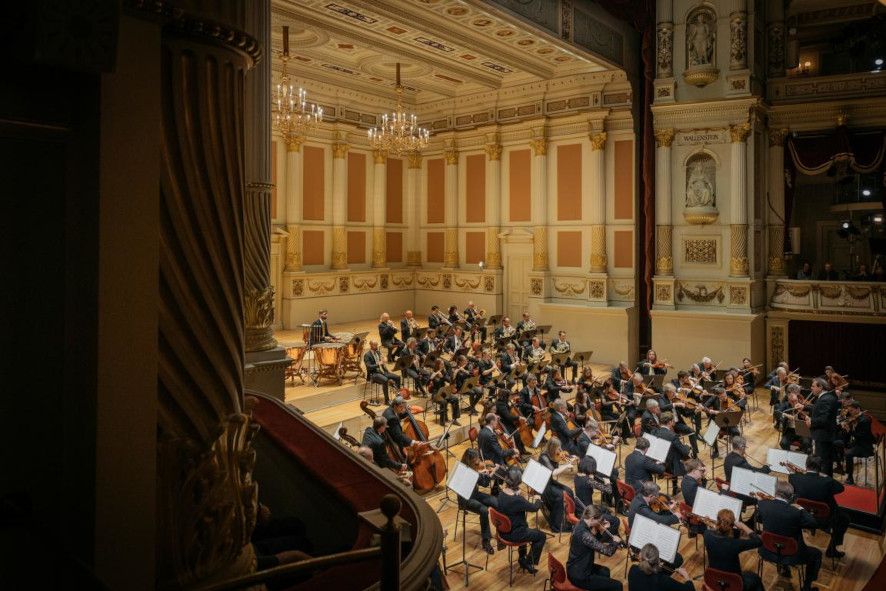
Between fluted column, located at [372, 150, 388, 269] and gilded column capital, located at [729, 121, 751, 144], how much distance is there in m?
10.2

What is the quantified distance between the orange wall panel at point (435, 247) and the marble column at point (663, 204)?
24.3ft

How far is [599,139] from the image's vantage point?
16938 millimetres

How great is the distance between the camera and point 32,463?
1.98 m

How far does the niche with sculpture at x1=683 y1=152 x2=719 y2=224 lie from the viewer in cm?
1495

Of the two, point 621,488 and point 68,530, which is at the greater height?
point 68,530

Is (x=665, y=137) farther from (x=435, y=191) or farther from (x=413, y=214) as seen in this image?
(x=413, y=214)

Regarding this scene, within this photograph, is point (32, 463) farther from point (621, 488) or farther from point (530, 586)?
point (621, 488)

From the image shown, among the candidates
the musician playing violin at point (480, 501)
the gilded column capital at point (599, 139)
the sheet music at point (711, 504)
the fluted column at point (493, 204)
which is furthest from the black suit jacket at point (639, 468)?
the fluted column at point (493, 204)

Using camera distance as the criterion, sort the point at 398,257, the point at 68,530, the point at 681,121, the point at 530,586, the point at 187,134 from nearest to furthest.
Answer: the point at 68,530, the point at 187,134, the point at 530,586, the point at 681,121, the point at 398,257

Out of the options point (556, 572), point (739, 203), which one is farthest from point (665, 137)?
point (556, 572)

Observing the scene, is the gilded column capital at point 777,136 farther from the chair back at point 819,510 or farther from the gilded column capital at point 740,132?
the chair back at point 819,510

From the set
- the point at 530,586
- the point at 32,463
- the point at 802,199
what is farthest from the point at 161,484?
the point at 802,199

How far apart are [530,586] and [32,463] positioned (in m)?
5.81

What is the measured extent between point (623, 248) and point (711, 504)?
11.1 meters
